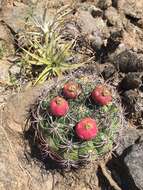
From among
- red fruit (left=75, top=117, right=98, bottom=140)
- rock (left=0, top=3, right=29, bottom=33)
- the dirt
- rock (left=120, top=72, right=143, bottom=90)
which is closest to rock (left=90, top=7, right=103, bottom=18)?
the dirt

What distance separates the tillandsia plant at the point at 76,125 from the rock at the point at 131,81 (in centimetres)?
63

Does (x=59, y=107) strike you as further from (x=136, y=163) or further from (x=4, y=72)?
(x=4, y=72)

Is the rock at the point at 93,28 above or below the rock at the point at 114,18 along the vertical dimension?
below

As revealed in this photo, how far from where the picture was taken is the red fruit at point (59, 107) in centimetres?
406

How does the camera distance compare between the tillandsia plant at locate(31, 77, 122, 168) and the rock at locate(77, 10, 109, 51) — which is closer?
the tillandsia plant at locate(31, 77, 122, 168)

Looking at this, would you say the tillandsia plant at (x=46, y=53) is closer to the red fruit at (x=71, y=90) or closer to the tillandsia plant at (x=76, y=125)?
the tillandsia plant at (x=76, y=125)

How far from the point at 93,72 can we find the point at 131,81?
436mm

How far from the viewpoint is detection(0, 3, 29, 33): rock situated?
5582 millimetres

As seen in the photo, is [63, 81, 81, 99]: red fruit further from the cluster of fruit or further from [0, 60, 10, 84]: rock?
[0, 60, 10, 84]: rock

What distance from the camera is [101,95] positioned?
4.11m

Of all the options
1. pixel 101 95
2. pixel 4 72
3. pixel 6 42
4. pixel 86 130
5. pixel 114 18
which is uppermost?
pixel 101 95

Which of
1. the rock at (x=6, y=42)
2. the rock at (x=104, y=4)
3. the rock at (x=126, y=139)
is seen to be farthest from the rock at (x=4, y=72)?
the rock at (x=104, y=4)

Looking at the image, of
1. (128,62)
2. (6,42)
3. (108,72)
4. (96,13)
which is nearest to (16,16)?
(6,42)

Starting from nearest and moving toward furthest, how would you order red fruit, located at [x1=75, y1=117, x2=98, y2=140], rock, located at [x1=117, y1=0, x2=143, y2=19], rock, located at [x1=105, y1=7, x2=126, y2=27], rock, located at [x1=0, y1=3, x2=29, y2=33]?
red fruit, located at [x1=75, y1=117, x2=98, y2=140] → rock, located at [x1=0, y1=3, x2=29, y2=33] → rock, located at [x1=105, y1=7, x2=126, y2=27] → rock, located at [x1=117, y1=0, x2=143, y2=19]
